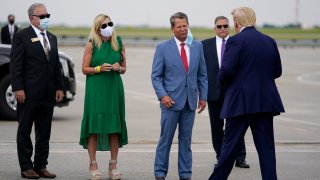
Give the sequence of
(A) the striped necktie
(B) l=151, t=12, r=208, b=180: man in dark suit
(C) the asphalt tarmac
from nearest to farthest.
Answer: (B) l=151, t=12, r=208, b=180: man in dark suit, (A) the striped necktie, (C) the asphalt tarmac

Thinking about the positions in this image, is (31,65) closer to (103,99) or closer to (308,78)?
(103,99)

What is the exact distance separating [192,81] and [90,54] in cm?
112

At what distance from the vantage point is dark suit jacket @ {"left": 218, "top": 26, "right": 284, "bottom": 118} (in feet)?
28.1

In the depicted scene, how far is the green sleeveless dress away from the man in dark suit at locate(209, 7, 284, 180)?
4.89 feet

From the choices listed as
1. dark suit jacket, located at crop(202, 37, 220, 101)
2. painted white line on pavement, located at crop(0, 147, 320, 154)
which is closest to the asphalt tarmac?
painted white line on pavement, located at crop(0, 147, 320, 154)

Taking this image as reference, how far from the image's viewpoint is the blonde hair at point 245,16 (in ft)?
28.3

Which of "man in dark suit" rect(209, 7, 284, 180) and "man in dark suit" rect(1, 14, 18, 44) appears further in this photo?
"man in dark suit" rect(1, 14, 18, 44)

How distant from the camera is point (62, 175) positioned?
10109 mm

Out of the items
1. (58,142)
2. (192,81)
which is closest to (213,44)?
(192,81)

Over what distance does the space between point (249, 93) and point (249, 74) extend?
0.60 feet

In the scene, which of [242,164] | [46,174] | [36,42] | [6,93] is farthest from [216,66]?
[6,93]

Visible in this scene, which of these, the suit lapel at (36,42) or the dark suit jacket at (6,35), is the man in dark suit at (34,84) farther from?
the dark suit jacket at (6,35)

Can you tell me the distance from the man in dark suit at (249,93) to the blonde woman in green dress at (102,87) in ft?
4.88

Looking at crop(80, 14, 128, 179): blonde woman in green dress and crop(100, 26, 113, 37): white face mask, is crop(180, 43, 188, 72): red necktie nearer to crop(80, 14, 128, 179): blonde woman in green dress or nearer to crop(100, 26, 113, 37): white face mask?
crop(80, 14, 128, 179): blonde woman in green dress
